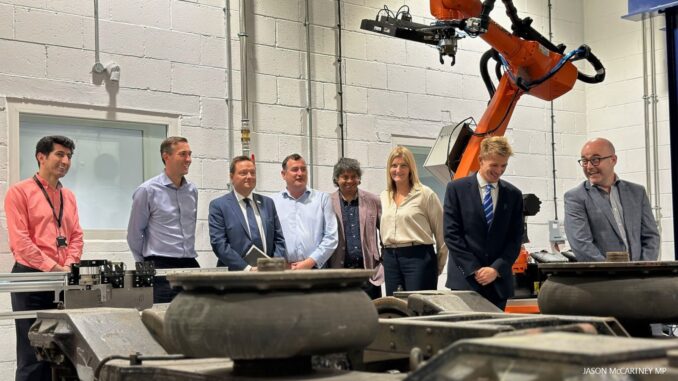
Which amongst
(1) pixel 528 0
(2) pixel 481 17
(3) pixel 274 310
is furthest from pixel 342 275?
(1) pixel 528 0

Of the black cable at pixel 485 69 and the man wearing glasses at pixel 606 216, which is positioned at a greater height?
the black cable at pixel 485 69

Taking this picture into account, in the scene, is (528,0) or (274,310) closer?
(274,310)

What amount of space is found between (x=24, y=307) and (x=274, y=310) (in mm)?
3234

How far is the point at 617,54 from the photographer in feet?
30.6

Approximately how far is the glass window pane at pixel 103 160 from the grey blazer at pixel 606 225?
3.05 metres

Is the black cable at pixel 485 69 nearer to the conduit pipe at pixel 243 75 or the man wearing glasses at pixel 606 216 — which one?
the conduit pipe at pixel 243 75

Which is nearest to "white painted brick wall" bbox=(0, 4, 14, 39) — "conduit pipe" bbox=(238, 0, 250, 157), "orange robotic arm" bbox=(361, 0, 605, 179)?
"conduit pipe" bbox=(238, 0, 250, 157)

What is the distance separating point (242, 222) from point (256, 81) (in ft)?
5.83

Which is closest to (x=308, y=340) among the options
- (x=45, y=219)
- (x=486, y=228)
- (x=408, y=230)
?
(x=486, y=228)

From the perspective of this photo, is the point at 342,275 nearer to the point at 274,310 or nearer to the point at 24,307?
the point at 274,310

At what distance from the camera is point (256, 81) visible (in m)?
7.03

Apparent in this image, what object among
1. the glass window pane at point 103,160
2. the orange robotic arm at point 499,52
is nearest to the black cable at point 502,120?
the orange robotic arm at point 499,52

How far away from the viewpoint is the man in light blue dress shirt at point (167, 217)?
548cm

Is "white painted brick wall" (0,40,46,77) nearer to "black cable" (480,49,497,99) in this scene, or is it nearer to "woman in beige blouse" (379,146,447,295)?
"woman in beige blouse" (379,146,447,295)
